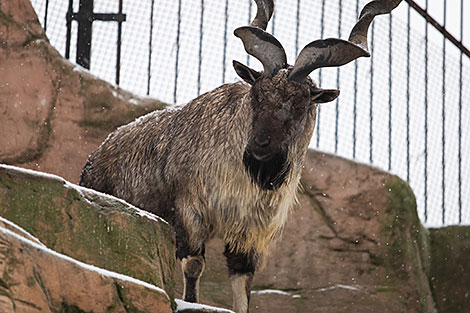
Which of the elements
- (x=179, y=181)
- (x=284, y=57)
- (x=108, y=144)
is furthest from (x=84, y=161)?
(x=284, y=57)

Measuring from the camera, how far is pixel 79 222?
13.4 feet

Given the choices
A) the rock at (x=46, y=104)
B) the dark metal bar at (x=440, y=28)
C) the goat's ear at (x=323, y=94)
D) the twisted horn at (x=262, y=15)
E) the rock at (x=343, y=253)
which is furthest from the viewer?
the dark metal bar at (x=440, y=28)

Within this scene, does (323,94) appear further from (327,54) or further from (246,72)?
(246,72)

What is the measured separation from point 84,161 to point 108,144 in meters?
Answer: 0.80

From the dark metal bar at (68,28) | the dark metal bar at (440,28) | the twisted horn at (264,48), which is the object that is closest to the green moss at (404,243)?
the dark metal bar at (440,28)

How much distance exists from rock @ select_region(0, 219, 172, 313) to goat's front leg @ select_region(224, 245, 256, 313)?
8.40ft

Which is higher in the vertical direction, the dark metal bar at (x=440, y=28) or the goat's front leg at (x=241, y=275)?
the dark metal bar at (x=440, y=28)

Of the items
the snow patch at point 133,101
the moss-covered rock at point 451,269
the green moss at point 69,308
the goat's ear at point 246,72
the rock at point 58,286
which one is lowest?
the moss-covered rock at point 451,269

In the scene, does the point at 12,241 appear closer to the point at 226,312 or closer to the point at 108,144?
the point at 226,312

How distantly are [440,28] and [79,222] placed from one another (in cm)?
644

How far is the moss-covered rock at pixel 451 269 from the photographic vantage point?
8.20 metres

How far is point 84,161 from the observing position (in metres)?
8.04

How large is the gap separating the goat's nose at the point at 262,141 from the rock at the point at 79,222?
69.7 inches

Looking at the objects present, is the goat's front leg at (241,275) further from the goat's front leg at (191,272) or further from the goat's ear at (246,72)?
the goat's ear at (246,72)
